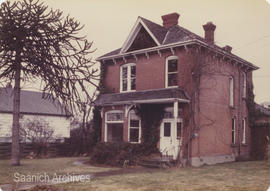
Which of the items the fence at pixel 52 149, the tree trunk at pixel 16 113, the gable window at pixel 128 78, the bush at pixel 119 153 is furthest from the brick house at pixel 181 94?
the tree trunk at pixel 16 113

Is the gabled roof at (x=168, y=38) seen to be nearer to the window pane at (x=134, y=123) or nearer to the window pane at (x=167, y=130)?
the window pane at (x=134, y=123)

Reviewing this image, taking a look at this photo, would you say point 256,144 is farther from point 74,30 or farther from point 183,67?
point 74,30

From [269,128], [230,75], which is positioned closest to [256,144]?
[269,128]

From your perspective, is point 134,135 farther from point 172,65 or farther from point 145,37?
point 145,37

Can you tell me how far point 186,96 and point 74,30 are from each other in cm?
763

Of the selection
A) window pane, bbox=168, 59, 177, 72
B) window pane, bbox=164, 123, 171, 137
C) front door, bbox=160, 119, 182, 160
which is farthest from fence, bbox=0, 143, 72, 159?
window pane, bbox=168, 59, 177, 72

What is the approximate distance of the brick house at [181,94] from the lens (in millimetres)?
16078

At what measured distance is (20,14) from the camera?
32.1ft

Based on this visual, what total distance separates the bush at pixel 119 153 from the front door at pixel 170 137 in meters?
0.89

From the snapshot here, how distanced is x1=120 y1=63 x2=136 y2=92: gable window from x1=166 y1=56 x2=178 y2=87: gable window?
2.23m

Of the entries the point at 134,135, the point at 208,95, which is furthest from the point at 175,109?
the point at 134,135

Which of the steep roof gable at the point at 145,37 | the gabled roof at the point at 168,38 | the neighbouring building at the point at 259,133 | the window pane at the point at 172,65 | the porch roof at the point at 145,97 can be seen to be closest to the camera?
the neighbouring building at the point at 259,133

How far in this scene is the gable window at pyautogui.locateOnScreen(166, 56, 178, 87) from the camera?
55.3 feet

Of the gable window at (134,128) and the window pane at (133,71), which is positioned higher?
the window pane at (133,71)
